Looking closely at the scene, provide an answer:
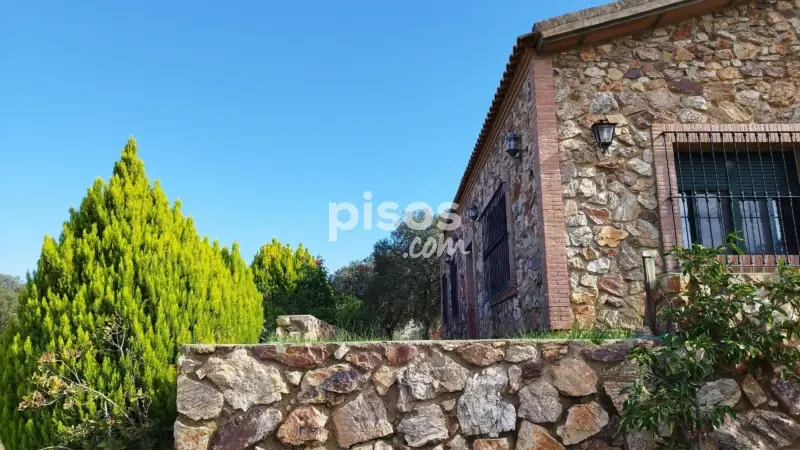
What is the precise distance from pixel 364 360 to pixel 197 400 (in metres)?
1.19

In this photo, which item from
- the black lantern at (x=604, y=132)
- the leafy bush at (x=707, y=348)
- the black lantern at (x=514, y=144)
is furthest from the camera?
the black lantern at (x=514, y=144)

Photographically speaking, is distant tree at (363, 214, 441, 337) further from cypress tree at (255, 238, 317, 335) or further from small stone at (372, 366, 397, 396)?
small stone at (372, 366, 397, 396)

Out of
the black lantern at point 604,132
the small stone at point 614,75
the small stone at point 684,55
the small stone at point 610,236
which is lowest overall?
the small stone at point 610,236

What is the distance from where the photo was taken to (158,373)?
4.35 meters

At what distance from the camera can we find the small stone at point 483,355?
163 inches

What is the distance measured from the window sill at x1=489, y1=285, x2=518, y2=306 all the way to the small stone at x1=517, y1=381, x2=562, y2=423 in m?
3.35

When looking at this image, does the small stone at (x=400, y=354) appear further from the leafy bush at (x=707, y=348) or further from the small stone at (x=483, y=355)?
the leafy bush at (x=707, y=348)

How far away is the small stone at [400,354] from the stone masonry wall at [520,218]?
249cm

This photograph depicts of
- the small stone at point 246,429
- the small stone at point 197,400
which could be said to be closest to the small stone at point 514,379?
the small stone at point 246,429

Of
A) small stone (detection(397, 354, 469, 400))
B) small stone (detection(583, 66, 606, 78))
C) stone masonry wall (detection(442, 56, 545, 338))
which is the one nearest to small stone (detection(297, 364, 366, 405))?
small stone (detection(397, 354, 469, 400))

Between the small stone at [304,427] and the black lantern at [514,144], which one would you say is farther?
the black lantern at [514,144]

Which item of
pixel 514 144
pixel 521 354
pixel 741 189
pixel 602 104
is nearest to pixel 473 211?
pixel 514 144

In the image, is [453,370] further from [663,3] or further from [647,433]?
[663,3]

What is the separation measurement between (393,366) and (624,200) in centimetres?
345
